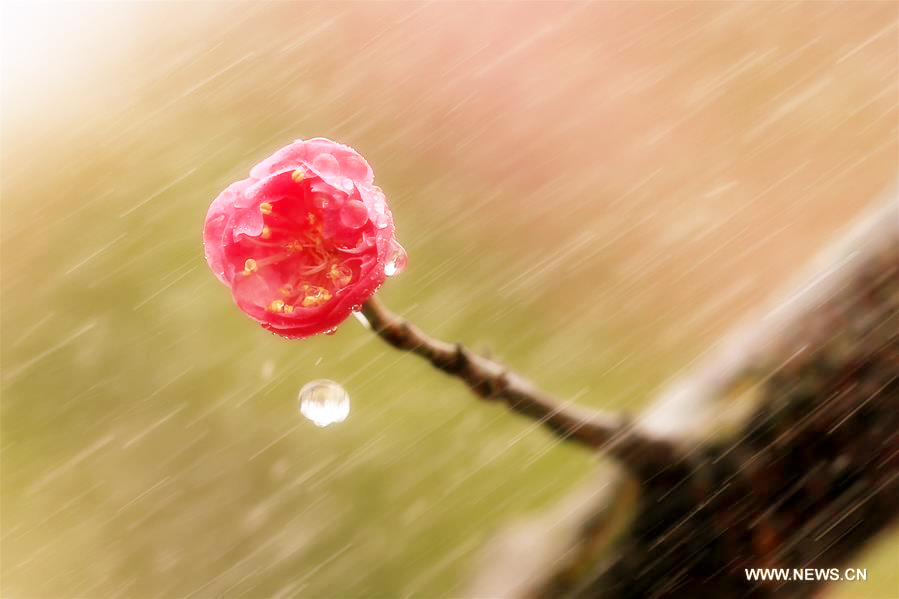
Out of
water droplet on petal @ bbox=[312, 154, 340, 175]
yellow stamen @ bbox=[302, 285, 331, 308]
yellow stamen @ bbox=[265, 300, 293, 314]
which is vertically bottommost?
yellow stamen @ bbox=[265, 300, 293, 314]

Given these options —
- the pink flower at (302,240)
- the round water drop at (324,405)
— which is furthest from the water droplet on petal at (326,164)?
the round water drop at (324,405)

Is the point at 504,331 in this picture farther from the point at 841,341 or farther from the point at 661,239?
the point at 841,341

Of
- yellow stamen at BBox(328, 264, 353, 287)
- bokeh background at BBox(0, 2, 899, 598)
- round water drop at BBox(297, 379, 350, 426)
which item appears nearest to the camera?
yellow stamen at BBox(328, 264, 353, 287)

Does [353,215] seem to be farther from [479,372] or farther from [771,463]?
[771,463]

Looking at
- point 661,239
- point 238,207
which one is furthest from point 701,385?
point 661,239

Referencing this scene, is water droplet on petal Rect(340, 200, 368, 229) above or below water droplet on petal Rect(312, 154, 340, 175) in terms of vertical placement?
below

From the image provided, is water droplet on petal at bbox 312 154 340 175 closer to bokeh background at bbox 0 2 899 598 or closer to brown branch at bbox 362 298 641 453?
brown branch at bbox 362 298 641 453

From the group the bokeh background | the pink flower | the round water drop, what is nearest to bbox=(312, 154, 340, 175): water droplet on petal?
the pink flower
